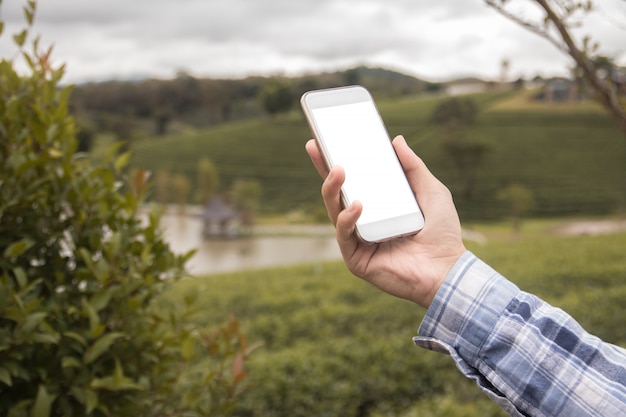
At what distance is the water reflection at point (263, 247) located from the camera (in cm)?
2530

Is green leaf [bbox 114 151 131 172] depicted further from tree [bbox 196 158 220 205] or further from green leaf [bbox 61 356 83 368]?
tree [bbox 196 158 220 205]

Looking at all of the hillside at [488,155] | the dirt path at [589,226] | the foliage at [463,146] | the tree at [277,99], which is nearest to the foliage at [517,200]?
the dirt path at [589,226]

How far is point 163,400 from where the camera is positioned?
1.44 metres

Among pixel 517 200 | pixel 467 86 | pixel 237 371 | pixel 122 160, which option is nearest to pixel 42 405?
pixel 237 371

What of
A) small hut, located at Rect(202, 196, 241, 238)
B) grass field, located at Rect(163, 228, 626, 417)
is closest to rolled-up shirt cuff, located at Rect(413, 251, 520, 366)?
grass field, located at Rect(163, 228, 626, 417)

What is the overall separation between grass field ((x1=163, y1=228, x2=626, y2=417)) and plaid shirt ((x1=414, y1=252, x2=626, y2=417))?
2.67ft

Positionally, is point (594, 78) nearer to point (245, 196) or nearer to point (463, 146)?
point (245, 196)

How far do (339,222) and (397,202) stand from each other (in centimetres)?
19

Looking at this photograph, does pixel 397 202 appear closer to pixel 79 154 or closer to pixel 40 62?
pixel 79 154

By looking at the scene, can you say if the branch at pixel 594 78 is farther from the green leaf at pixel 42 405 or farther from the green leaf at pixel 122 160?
the green leaf at pixel 42 405

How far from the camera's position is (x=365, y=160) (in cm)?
114

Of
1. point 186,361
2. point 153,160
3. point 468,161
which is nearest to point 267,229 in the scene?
point 468,161

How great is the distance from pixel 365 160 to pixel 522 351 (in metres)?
0.47

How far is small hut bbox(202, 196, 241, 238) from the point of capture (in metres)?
29.4
